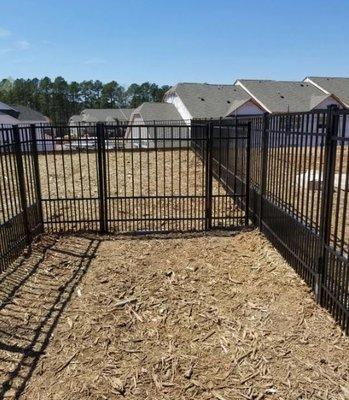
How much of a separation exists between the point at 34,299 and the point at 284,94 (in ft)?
130

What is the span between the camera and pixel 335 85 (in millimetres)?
41812

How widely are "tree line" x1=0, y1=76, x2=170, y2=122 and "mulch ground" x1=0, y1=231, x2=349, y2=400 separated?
93436 mm

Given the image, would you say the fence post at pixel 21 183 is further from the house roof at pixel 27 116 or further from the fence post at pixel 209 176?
the house roof at pixel 27 116

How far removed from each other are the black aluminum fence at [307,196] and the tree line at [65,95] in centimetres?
9302

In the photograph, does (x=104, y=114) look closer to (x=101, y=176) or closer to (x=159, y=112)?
(x=159, y=112)

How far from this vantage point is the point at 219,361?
146 inches

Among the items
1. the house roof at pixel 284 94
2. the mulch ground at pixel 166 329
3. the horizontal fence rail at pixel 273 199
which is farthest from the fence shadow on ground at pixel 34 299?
the house roof at pixel 284 94

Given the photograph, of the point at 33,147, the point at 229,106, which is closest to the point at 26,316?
the point at 33,147

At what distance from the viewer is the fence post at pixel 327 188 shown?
4.17 m

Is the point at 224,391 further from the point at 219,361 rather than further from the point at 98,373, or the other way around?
the point at 98,373

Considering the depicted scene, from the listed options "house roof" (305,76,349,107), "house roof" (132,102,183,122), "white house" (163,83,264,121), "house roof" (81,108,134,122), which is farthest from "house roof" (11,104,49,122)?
"house roof" (305,76,349,107)

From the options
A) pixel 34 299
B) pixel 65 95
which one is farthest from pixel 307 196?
pixel 65 95

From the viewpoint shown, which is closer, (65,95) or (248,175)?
(248,175)

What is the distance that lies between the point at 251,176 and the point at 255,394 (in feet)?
16.9
